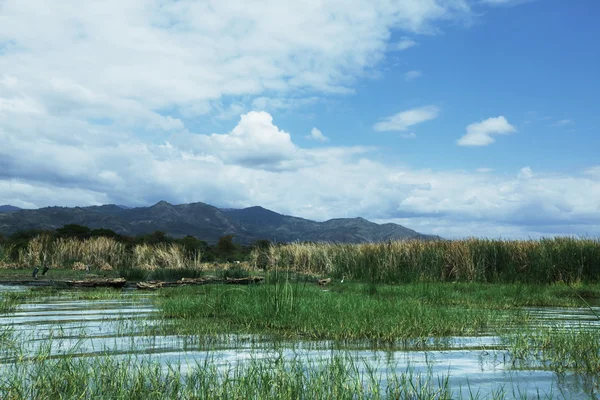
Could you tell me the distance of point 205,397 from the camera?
16.2 feet

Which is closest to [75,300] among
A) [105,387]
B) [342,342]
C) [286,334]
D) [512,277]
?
[286,334]

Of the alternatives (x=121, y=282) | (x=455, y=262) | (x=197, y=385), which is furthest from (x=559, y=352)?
(x=455, y=262)

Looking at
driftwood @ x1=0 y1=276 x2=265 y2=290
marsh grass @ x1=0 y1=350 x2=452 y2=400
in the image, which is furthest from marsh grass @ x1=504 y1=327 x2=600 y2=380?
driftwood @ x1=0 y1=276 x2=265 y2=290

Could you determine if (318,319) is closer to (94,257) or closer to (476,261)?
(476,261)

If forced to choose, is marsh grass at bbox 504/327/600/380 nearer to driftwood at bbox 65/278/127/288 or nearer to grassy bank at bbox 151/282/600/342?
grassy bank at bbox 151/282/600/342

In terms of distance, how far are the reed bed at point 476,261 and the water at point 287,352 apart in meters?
15.7

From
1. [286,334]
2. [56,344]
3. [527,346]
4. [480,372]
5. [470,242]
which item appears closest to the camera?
[480,372]

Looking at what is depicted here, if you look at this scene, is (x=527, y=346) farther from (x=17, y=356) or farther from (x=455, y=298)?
(x=455, y=298)

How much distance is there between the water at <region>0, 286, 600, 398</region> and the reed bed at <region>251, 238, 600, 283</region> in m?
15.7

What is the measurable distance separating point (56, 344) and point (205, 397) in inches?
186

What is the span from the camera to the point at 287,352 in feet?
25.9

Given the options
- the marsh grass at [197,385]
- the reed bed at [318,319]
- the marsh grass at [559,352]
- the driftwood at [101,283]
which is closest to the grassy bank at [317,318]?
the reed bed at [318,319]

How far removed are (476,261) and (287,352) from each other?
23130 millimetres

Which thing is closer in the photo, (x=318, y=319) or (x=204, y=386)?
(x=204, y=386)
